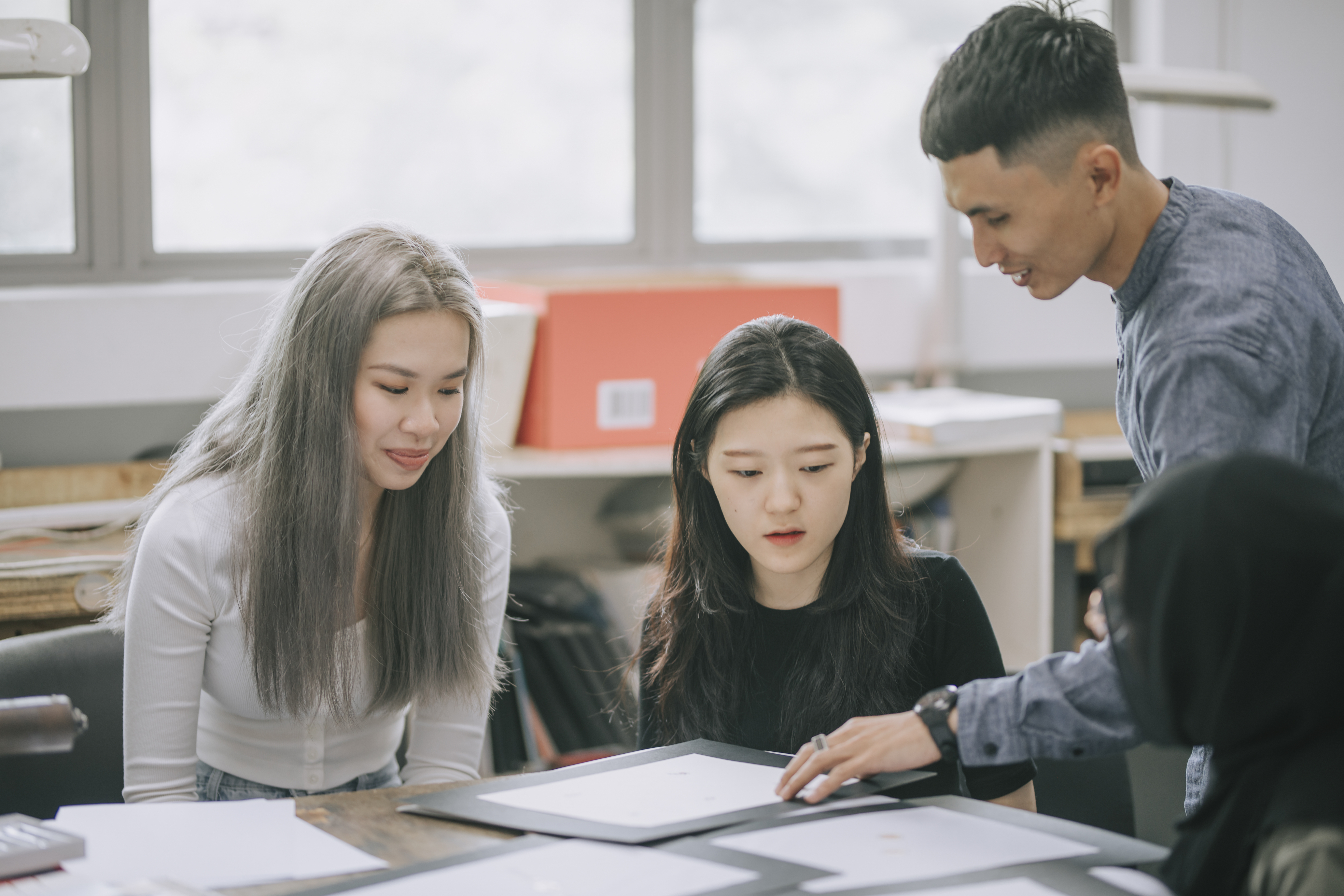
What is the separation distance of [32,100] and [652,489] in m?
1.45

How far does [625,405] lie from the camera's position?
239 centimetres

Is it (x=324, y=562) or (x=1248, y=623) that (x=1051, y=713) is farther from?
(x=324, y=562)

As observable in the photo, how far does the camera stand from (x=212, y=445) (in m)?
1.45

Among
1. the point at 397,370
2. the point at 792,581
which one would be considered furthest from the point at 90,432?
the point at 792,581

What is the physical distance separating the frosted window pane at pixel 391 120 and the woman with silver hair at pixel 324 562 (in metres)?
1.36

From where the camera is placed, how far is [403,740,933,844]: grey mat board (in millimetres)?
955

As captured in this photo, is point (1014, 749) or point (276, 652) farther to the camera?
point (276, 652)

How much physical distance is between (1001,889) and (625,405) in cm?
163

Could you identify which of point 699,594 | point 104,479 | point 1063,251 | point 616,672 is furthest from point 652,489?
point 1063,251

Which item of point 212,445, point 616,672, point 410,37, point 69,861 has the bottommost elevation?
point 616,672

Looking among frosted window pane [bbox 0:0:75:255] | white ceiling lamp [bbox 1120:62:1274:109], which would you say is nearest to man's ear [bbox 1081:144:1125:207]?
white ceiling lamp [bbox 1120:62:1274:109]

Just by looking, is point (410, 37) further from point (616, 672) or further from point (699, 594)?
point (699, 594)

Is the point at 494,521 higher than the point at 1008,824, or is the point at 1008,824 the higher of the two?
the point at 494,521

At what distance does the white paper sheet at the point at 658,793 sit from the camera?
3.25 feet
